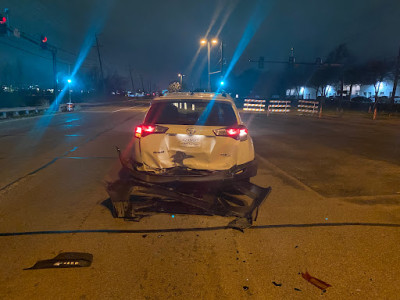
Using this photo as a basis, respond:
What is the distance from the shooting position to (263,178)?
7.14 metres

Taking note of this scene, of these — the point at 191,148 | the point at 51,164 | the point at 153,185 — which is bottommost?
the point at 51,164

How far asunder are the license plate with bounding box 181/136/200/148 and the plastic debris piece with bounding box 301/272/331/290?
2315 millimetres

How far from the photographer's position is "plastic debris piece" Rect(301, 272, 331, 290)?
3129 mm

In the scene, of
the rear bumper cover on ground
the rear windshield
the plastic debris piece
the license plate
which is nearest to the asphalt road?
the plastic debris piece

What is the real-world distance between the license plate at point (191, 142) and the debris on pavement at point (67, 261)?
6.62ft

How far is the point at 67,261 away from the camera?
3545mm

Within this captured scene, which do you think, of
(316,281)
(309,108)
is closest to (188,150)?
(316,281)

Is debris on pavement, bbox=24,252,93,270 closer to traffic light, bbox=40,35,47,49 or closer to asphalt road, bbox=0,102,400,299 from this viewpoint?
asphalt road, bbox=0,102,400,299


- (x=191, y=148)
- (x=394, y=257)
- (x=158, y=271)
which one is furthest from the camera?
(x=191, y=148)

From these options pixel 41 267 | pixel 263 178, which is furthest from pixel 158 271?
pixel 263 178

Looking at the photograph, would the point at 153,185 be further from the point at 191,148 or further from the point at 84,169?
the point at 84,169

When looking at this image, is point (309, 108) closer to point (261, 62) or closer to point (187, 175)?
point (261, 62)

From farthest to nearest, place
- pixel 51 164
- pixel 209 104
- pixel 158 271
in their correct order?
pixel 51 164 → pixel 209 104 → pixel 158 271

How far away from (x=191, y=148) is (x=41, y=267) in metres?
2.46
